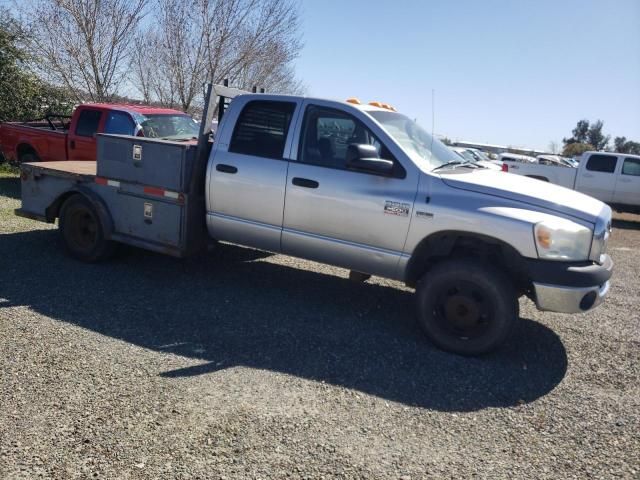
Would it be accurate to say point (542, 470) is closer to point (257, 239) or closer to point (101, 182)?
point (257, 239)

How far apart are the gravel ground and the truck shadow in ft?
0.07

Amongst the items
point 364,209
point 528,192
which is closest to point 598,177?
point 528,192

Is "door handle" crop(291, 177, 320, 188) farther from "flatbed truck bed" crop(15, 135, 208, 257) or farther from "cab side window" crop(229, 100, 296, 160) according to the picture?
"flatbed truck bed" crop(15, 135, 208, 257)

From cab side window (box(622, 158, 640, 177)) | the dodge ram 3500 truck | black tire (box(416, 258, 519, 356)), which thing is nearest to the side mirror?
the dodge ram 3500 truck

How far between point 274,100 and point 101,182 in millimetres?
2261

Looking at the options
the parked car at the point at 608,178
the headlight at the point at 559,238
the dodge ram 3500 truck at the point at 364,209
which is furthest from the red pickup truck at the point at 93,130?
the parked car at the point at 608,178

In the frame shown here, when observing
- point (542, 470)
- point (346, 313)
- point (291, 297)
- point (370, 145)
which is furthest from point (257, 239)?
point (542, 470)

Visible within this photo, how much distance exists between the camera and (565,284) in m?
4.11

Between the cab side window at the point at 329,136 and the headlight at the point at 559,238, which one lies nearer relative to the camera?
the headlight at the point at 559,238

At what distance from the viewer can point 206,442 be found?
308 cm

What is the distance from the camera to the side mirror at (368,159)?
14.9ft

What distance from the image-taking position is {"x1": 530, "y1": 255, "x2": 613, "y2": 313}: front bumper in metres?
4.11

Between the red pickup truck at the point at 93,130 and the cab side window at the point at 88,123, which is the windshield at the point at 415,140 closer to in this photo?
the red pickup truck at the point at 93,130

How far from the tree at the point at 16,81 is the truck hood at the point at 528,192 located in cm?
1444
